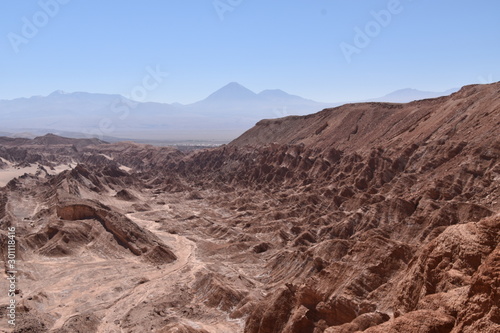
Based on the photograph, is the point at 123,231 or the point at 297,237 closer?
the point at 123,231

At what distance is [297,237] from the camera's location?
5453 centimetres

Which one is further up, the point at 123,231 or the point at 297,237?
the point at 123,231

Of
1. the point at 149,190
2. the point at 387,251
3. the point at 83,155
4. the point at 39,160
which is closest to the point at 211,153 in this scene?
the point at 149,190

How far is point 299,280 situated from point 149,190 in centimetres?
7356

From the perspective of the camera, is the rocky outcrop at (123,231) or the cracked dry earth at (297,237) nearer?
the cracked dry earth at (297,237)

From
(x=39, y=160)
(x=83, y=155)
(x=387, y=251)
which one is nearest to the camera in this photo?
(x=387, y=251)

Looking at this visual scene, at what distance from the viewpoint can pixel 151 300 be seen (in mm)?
37281

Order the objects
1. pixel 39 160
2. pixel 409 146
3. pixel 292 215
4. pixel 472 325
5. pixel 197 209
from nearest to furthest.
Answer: pixel 472 325 < pixel 292 215 < pixel 409 146 < pixel 197 209 < pixel 39 160

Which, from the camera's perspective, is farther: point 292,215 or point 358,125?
point 358,125

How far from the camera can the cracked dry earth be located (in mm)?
18969

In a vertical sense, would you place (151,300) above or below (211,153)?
below

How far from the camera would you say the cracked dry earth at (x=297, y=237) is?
18969 millimetres

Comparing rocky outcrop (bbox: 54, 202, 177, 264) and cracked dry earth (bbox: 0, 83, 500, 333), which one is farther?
rocky outcrop (bbox: 54, 202, 177, 264)

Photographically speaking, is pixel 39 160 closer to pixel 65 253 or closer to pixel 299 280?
pixel 65 253
